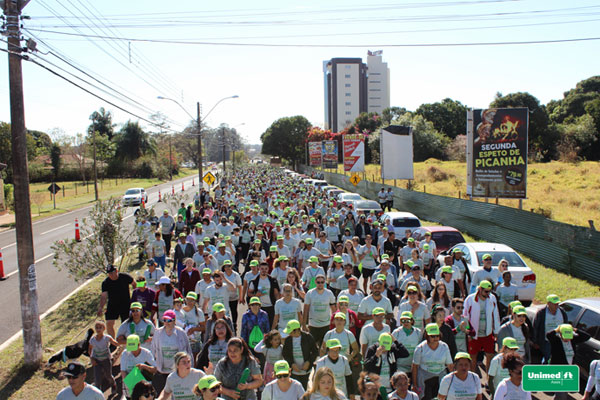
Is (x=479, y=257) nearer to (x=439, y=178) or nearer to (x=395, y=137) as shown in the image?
(x=395, y=137)

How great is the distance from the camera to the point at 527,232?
55.1 ft

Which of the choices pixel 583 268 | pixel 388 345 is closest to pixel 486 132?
pixel 583 268

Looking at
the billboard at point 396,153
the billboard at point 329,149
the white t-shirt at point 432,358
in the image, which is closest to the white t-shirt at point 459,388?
the white t-shirt at point 432,358

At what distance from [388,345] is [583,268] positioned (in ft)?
33.0

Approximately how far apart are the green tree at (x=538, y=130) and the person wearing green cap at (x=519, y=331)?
2354 inches

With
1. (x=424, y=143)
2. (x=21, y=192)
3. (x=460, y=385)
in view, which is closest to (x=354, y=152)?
(x=21, y=192)

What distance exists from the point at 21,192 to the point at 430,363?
6966mm

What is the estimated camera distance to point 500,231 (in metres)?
18.8

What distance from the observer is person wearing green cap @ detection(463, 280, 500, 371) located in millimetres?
7309

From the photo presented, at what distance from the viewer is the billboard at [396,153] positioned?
33.9m

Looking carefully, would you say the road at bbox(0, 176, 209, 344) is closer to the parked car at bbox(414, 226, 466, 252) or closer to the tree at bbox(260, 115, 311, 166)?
the parked car at bbox(414, 226, 466, 252)

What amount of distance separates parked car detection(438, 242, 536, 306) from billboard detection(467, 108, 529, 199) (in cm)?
1014

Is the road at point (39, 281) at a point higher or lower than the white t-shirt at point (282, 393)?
lower

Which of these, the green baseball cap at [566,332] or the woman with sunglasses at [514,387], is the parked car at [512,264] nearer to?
the green baseball cap at [566,332]
